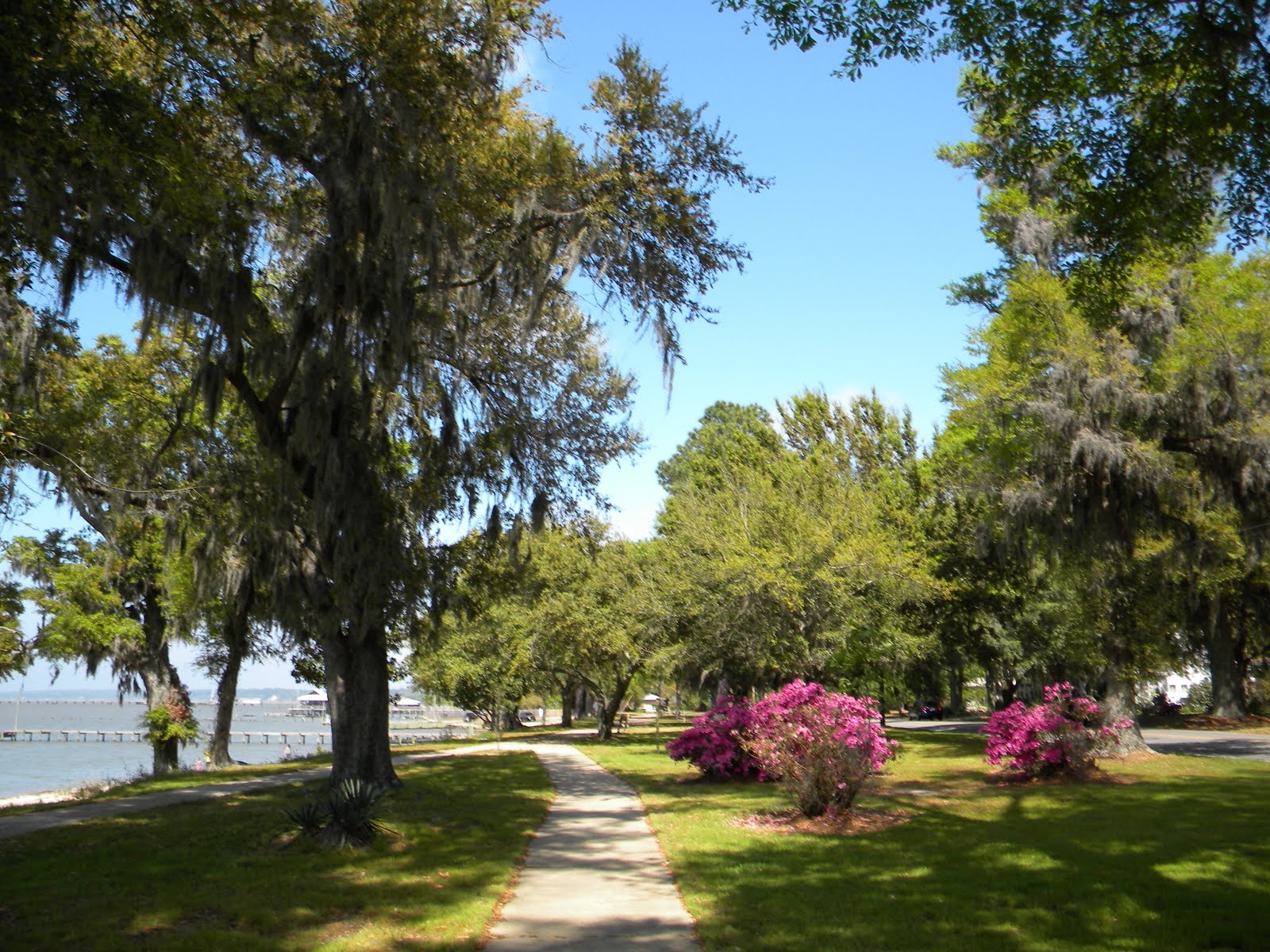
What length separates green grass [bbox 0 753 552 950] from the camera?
730 centimetres

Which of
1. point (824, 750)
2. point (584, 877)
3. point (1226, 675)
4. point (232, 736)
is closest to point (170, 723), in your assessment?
point (824, 750)

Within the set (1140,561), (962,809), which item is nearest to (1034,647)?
(1140,561)

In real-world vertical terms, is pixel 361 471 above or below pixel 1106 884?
above

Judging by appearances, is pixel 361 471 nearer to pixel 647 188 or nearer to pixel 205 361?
pixel 205 361

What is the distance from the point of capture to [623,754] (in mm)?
28516

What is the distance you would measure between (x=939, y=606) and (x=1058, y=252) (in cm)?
1041

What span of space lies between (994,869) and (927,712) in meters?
49.0

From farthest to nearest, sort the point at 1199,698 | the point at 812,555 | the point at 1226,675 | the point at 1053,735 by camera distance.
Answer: the point at 1199,698, the point at 1226,675, the point at 812,555, the point at 1053,735

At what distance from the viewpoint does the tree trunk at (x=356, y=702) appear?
1455cm

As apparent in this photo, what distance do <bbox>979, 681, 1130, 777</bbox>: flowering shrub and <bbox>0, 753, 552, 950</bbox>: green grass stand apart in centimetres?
828

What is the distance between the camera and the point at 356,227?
11820 millimetres

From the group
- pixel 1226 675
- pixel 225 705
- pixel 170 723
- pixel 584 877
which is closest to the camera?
pixel 584 877

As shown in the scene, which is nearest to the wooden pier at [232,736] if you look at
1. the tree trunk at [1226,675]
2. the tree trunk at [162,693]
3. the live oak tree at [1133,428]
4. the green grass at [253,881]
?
the tree trunk at [162,693]

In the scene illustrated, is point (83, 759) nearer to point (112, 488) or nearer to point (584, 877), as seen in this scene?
point (112, 488)
